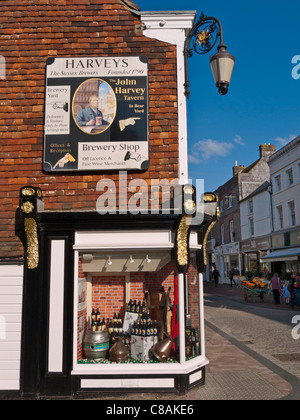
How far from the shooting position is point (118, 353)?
651 centimetres

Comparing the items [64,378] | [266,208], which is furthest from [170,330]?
[266,208]

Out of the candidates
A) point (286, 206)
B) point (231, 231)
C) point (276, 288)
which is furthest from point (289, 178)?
point (231, 231)

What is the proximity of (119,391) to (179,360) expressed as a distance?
1120mm

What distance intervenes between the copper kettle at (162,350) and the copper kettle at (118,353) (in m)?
0.51

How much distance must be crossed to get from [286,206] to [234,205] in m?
10.3

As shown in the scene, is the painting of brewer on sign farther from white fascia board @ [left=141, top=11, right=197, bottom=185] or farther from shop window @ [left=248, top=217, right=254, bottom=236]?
shop window @ [left=248, top=217, right=254, bottom=236]

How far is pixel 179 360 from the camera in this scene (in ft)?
20.5

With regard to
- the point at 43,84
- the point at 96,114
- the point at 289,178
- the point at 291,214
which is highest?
the point at 289,178

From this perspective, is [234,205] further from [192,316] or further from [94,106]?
[94,106]

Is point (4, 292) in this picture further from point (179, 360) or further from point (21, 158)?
point (179, 360)

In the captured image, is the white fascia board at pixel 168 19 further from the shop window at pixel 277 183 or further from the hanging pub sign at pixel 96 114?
the shop window at pixel 277 183

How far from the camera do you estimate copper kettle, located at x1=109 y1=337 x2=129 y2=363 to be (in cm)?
649

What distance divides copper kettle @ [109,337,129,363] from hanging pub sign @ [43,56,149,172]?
3.28 meters
